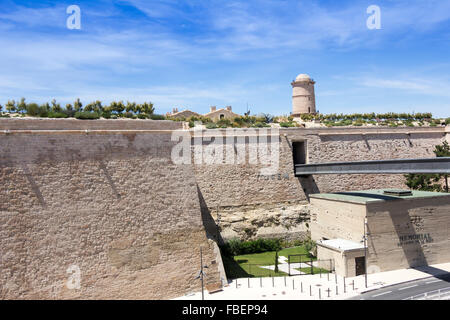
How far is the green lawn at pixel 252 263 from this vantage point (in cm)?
1803

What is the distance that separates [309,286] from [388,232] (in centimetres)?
591

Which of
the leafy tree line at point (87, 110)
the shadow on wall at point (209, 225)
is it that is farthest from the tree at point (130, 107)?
the shadow on wall at point (209, 225)

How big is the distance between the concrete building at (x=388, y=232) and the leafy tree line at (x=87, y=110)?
18.4 metres

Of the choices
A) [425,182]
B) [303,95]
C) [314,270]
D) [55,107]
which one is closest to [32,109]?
[55,107]

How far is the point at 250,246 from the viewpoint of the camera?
872 inches

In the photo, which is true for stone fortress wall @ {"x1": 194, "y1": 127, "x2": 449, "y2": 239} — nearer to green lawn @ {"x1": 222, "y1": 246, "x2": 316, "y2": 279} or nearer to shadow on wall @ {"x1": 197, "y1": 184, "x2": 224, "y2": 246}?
shadow on wall @ {"x1": 197, "y1": 184, "x2": 224, "y2": 246}

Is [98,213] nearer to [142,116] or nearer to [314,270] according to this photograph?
[314,270]

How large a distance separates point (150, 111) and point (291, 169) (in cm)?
1565

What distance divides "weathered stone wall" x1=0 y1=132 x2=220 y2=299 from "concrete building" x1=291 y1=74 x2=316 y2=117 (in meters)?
26.9

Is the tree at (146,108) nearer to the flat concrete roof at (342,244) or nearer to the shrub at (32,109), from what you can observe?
the shrub at (32,109)

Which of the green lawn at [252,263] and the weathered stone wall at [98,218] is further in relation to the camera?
the green lawn at [252,263]
